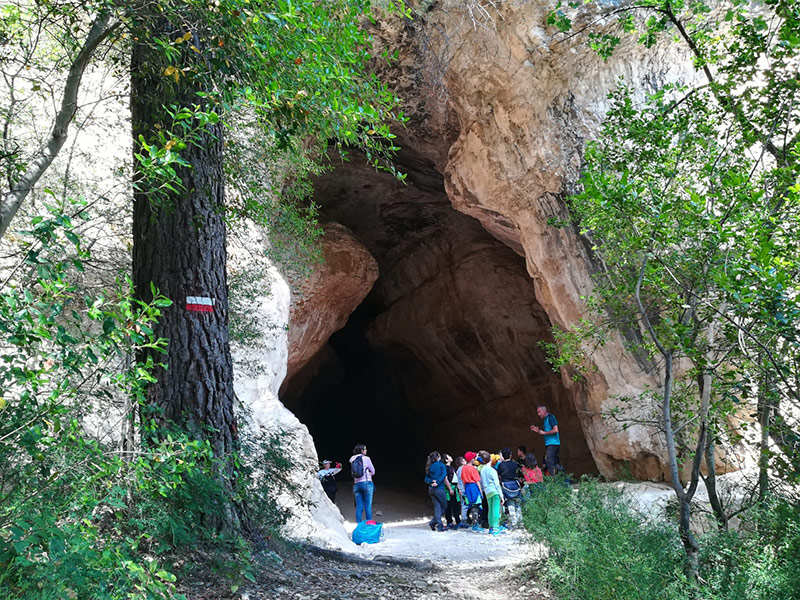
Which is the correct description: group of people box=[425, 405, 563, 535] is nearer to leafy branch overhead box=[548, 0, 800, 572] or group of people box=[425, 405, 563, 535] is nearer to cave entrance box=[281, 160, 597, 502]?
leafy branch overhead box=[548, 0, 800, 572]

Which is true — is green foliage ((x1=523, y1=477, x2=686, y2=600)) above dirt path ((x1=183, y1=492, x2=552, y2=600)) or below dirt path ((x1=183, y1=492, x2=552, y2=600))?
above

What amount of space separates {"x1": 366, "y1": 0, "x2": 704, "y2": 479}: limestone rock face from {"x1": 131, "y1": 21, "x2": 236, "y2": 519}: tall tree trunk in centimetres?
669

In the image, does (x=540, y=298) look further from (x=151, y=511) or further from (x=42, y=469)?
(x=42, y=469)

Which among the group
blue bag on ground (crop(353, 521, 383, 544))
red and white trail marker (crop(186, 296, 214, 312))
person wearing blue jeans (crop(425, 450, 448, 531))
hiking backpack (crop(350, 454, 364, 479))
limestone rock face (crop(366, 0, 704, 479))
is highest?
limestone rock face (crop(366, 0, 704, 479))

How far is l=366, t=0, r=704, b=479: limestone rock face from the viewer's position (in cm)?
980

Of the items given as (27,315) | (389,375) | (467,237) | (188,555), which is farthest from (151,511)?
(389,375)

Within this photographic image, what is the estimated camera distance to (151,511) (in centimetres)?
323

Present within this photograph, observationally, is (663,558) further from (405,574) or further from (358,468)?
(358,468)

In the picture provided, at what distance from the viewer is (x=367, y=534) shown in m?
7.58

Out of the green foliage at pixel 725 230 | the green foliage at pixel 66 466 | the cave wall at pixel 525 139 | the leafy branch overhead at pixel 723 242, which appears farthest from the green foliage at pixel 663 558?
the cave wall at pixel 525 139

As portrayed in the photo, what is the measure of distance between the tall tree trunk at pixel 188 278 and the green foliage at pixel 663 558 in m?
2.45

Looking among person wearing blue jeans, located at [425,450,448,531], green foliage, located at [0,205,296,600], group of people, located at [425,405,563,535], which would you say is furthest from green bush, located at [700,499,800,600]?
person wearing blue jeans, located at [425,450,448,531]

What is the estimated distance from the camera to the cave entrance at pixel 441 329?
15227 millimetres

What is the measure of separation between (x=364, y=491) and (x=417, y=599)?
422 centimetres
